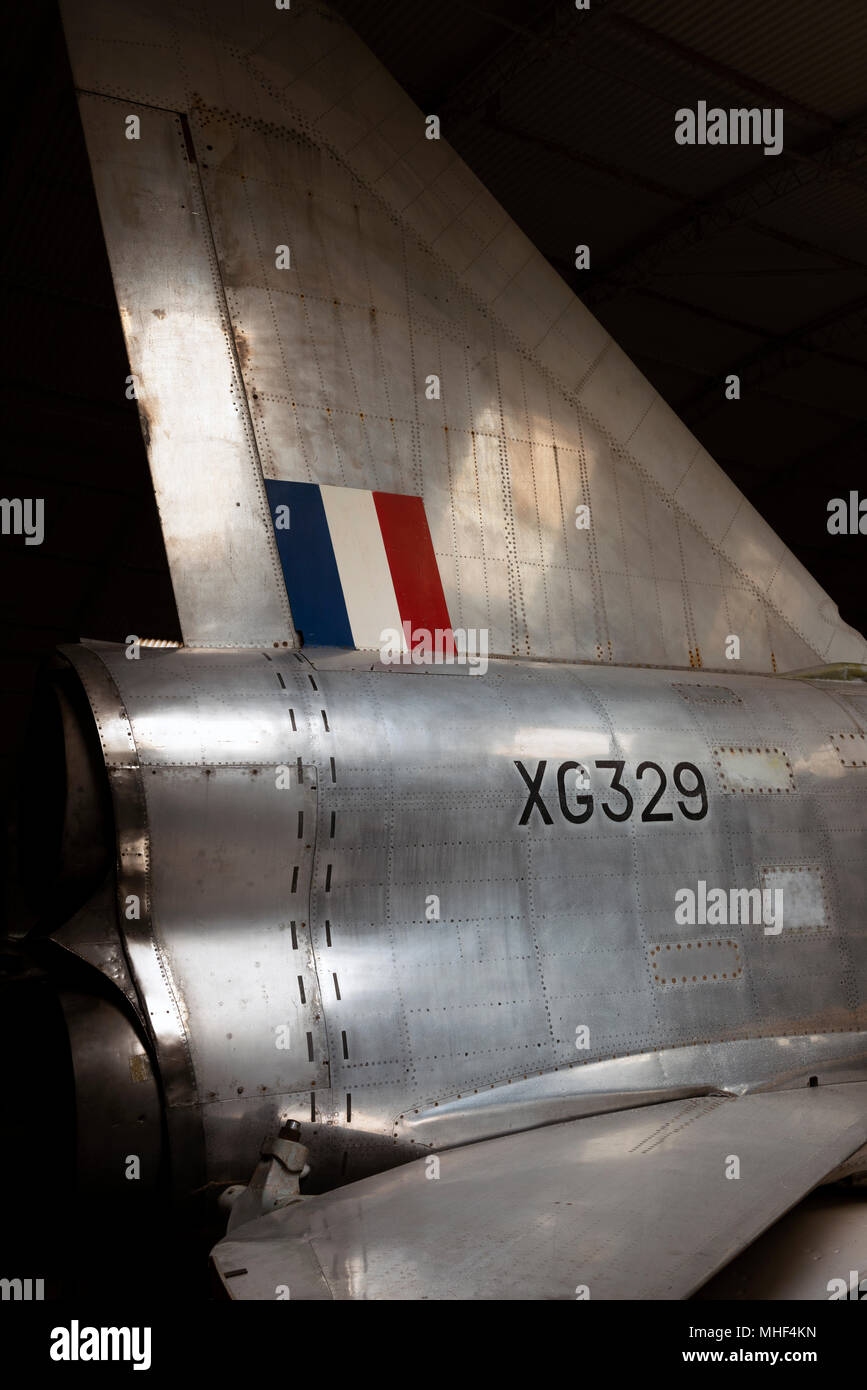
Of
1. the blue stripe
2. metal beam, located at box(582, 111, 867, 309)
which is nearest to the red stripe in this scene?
the blue stripe

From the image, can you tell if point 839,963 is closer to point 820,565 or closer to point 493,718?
point 493,718

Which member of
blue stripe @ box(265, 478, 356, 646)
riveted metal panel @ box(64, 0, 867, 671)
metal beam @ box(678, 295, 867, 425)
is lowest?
blue stripe @ box(265, 478, 356, 646)

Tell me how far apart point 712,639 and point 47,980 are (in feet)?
13.2

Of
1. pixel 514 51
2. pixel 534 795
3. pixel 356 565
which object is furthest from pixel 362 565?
pixel 514 51

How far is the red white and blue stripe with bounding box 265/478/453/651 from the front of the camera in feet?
17.3

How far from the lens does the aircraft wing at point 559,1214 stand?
2980 millimetres

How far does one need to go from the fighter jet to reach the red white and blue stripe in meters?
0.02

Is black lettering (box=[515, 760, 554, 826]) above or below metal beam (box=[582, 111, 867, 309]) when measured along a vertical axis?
below

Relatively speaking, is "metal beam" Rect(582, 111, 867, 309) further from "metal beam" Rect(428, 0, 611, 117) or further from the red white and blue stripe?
the red white and blue stripe

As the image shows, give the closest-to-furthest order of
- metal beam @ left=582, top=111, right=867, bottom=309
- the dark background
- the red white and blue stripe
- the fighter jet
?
the fighter jet, the red white and blue stripe, the dark background, metal beam @ left=582, top=111, right=867, bottom=309

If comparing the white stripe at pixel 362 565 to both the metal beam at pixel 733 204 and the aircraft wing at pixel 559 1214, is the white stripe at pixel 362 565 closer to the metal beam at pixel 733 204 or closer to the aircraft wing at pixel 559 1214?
the aircraft wing at pixel 559 1214

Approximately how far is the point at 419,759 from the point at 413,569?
1.10 metres

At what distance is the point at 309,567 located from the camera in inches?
208

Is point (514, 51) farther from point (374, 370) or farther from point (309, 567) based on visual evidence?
point (309, 567)
